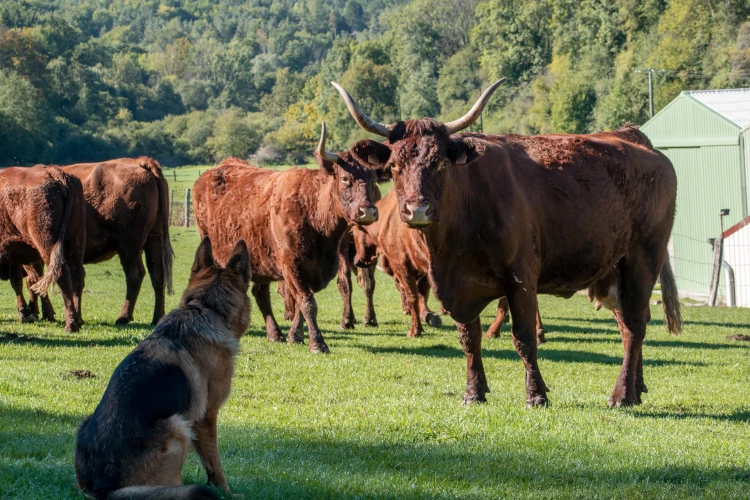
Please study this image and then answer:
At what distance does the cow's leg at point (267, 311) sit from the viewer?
14.7 m

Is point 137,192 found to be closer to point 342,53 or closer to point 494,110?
point 494,110

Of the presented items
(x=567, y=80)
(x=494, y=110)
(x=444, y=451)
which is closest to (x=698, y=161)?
(x=444, y=451)

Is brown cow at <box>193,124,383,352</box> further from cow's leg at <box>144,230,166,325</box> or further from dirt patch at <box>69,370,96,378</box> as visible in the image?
dirt patch at <box>69,370,96,378</box>

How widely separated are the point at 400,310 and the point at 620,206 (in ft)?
36.5

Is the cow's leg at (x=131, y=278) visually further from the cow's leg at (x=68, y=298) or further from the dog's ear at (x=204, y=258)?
the dog's ear at (x=204, y=258)

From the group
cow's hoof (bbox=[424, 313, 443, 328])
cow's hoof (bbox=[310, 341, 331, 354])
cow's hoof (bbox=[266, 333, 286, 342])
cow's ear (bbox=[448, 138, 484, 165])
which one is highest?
cow's ear (bbox=[448, 138, 484, 165])

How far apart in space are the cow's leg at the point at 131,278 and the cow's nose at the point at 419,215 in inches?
359

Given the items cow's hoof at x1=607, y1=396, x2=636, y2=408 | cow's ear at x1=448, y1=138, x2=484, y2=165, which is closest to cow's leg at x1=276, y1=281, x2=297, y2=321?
cow's hoof at x1=607, y1=396, x2=636, y2=408

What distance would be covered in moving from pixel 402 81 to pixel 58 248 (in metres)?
135

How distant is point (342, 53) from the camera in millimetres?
158750

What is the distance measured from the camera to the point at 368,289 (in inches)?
721

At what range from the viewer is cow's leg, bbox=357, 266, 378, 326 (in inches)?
701

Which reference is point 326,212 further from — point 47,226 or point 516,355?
point 47,226

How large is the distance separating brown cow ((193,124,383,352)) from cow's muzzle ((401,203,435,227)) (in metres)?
4.30
